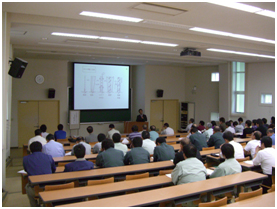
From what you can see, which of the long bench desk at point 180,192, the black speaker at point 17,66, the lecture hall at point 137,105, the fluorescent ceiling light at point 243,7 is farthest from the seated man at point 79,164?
the fluorescent ceiling light at point 243,7

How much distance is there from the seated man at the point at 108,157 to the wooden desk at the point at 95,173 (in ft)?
0.71

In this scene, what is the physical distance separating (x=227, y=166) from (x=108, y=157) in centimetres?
211

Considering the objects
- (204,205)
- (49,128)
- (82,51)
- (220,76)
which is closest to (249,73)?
(220,76)

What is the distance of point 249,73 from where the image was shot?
41.8 ft

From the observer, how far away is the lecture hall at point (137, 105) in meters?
3.99

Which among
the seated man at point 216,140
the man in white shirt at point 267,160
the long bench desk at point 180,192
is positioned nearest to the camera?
the long bench desk at point 180,192

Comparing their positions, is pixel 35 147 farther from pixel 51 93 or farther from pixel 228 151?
pixel 51 93

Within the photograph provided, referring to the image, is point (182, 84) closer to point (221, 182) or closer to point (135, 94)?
point (135, 94)

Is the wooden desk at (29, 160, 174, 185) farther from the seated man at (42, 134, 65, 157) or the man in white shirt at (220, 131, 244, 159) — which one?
the seated man at (42, 134, 65, 157)

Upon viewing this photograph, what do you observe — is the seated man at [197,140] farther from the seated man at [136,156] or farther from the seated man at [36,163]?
the seated man at [36,163]

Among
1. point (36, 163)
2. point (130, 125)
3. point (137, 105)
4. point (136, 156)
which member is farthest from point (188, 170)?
point (137, 105)

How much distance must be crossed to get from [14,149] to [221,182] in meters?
9.36

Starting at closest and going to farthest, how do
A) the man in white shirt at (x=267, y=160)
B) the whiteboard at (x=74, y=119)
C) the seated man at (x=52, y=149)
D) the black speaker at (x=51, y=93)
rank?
the man in white shirt at (x=267, y=160), the seated man at (x=52, y=149), the black speaker at (x=51, y=93), the whiteboard at (x=74, y=119)

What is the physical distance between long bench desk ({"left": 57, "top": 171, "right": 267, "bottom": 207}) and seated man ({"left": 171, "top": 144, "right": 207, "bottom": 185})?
4.0 inches
